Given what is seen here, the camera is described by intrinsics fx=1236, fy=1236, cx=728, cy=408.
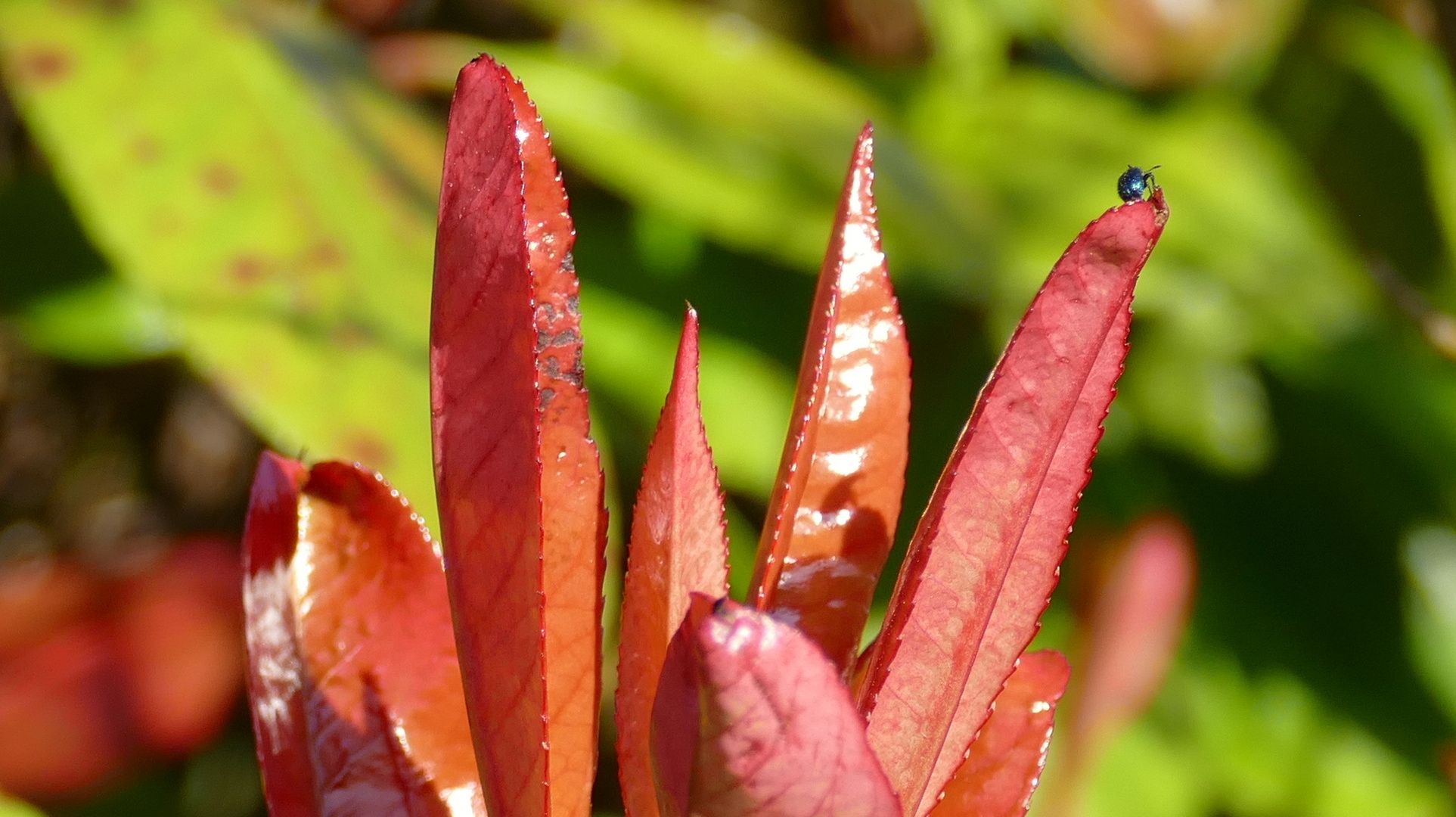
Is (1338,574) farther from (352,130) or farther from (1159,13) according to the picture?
(352,130)

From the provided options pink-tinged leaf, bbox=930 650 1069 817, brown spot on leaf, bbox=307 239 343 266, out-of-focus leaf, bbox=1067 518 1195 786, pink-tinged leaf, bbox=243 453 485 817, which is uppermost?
pink-tinged leaf, bbox=930 650 1069 817

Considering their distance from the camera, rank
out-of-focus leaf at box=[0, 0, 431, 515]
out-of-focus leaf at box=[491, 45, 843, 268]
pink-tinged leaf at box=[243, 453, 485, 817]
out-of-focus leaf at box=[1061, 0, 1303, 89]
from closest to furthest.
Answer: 1. pink-tinged leaf at box=[243, 453, 485, 817]
2. out-of-focus leaf at box=[0, 0, 431, 515]
3. out-of-focus leaf at box=[491, 45, 843, 268]
4. out-of-focus leaf at box=[1061, 0, 1303, 89]

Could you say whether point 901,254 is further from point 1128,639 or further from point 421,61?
point 421,61

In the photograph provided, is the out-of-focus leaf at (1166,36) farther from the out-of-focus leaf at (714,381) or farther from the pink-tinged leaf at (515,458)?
the pink-tinged leaf at (515,458)

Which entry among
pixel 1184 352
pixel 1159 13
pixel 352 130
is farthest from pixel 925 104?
pixel 352 130

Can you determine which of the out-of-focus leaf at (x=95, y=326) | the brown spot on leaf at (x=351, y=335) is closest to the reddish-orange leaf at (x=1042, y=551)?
the brown spot on leaf at (x=351, y=335)

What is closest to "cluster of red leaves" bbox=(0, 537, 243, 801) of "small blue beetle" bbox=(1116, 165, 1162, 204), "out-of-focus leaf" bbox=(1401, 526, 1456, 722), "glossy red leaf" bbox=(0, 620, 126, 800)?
"glossy red leaf" bbox=(0, 620, 126, 800)

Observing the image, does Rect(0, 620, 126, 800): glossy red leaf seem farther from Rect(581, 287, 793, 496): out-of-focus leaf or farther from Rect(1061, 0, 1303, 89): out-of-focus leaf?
Rect(1061, 0, 1303, 89): out-of-focus leaf
